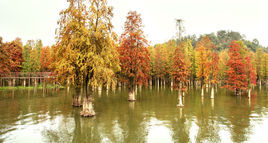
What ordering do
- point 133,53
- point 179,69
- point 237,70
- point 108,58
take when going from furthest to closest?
point 237,70 → point 133,53 → point 179,69 → point 108,58

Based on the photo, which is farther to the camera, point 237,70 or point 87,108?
point 237,70

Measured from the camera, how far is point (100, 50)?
866 inches

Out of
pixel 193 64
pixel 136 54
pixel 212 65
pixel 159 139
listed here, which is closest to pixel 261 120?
pixel 159 139

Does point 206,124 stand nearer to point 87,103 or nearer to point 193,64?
point 87,103

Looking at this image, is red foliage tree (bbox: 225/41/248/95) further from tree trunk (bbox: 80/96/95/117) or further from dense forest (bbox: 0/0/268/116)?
tree trunk (bbox: 80/96/95/117)

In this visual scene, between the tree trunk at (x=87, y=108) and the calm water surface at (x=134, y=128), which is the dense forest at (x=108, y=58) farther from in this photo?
the calm water surface at (x=134, y=128)

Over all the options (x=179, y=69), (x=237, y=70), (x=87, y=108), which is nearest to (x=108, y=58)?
(x=87, y=108)

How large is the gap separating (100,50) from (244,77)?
3487 cm

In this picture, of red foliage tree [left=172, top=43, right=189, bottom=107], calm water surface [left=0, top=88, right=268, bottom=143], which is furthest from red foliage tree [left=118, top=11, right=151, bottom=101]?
calm water surface [left=0, top=88, right=268, bottom=143]

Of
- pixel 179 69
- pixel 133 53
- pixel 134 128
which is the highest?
pixel 133 53

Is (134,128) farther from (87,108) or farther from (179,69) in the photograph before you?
(179,69)

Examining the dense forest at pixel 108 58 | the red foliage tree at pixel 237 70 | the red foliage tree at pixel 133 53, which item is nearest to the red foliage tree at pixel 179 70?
the dense forest at pixel 108 58

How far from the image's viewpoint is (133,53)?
3397cm

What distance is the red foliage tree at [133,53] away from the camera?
112 feet
